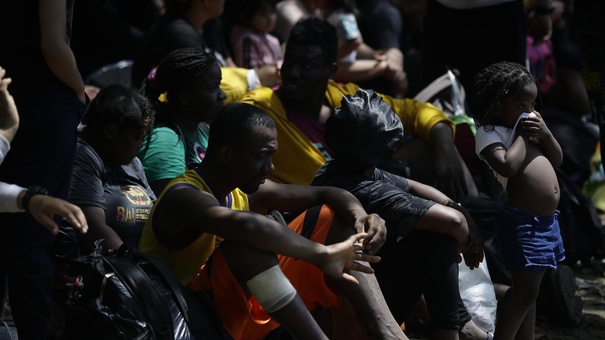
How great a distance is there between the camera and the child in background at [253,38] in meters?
6.97

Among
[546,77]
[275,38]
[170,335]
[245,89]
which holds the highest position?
[170,335]

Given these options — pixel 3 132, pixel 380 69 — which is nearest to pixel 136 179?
pixel 3 132

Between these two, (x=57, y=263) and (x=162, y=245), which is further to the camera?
(x=57, y=263)

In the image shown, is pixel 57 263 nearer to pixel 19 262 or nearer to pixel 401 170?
pixel 19 262

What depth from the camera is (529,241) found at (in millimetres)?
4020

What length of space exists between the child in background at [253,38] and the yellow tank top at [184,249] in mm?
3225

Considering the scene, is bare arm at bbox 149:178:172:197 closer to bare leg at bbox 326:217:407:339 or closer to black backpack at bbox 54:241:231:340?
black backpack at bbox 54:241:231:340

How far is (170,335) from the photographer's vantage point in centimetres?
337

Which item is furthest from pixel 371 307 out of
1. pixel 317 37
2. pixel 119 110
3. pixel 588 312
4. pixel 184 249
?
pixel 588 312

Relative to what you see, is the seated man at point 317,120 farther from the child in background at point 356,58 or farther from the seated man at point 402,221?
the child in background at point 356,58

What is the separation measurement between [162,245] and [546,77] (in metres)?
5.65

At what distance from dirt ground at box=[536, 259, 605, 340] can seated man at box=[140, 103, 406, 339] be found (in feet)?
4.85

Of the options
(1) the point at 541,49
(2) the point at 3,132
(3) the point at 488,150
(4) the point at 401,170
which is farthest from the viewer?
(1) the point at 541,49

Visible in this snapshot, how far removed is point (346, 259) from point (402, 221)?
416 millimetres
